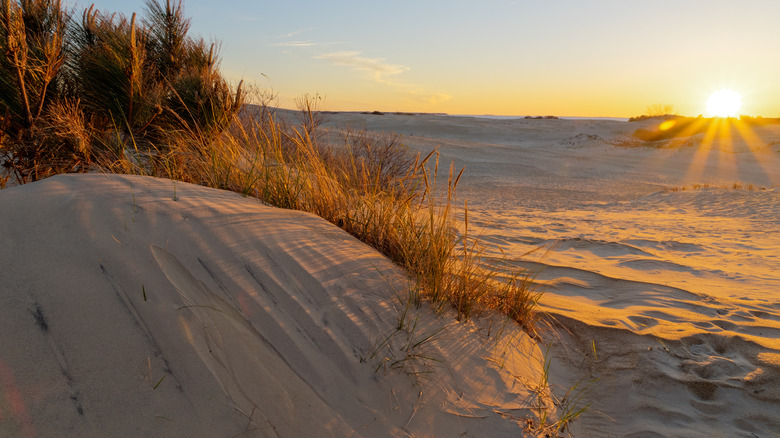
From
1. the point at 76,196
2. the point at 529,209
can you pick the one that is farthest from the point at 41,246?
the point at 529,209

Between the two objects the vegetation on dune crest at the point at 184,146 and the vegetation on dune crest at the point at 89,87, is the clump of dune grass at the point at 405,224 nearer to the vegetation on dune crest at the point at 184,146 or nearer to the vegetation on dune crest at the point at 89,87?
the vegetation on dune crest at the point at 184,146

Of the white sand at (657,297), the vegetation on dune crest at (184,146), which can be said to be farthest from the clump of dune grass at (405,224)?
the white sand at (657,297)

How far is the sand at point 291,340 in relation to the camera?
1.24m

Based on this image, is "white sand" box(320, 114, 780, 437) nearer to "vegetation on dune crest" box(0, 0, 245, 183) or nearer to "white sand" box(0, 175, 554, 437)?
"white sand" box(0, 175, 554, 437)

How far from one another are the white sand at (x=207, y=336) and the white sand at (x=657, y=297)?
40 centimetres

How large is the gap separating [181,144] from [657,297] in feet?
12.8

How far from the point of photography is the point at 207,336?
1.43m

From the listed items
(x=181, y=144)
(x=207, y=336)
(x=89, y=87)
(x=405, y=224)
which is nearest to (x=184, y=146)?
(x=181, y=144)

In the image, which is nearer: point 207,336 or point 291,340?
point 207,336

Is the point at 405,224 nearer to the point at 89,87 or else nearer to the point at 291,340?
the point at 291,340

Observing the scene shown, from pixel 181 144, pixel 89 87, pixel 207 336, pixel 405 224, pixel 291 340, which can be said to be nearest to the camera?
pixel 207 336

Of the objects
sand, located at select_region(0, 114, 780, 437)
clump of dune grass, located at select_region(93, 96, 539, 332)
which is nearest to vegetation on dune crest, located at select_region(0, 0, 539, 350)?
clump of dune grass, located at select_region(93, 96, 539, 332)

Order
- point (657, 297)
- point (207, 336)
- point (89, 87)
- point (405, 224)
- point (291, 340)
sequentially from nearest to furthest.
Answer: point (207, 336), point (291, 340), point (405, 224), point (657, 297), point (89, 87)

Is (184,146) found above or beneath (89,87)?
beneath
